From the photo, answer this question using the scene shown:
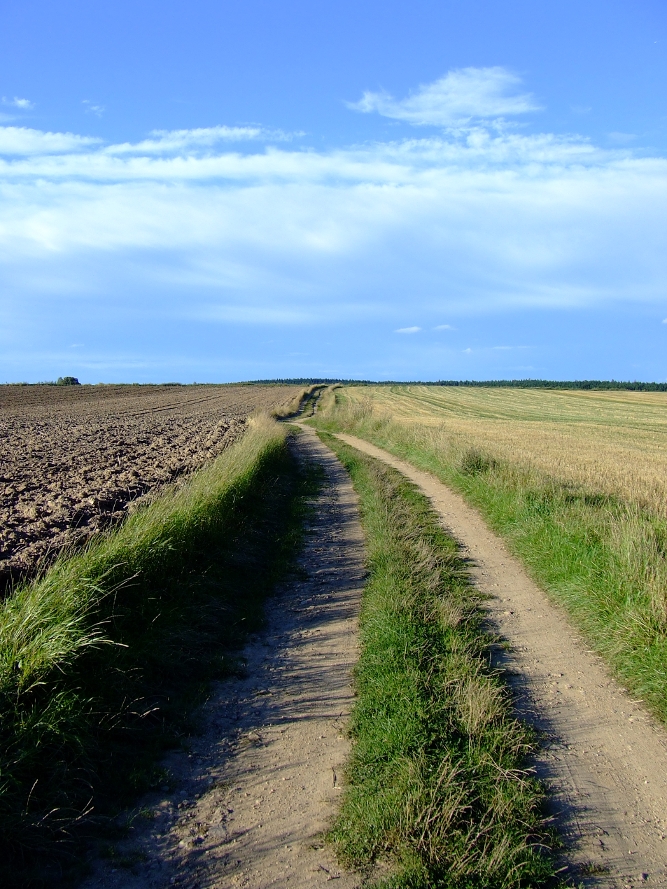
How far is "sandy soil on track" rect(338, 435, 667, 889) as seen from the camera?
3682 mm

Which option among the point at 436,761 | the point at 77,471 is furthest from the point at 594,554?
the point at 77,471

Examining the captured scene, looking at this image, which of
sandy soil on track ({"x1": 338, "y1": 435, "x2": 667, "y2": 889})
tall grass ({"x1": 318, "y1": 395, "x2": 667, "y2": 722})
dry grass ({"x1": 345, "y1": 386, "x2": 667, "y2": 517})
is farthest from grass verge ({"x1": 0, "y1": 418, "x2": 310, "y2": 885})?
dry grass ({"x1": 345, "y1": 386, "x2": 667, "y2": 517})

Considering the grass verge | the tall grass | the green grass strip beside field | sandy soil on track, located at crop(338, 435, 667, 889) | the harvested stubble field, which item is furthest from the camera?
the harvested stubble field

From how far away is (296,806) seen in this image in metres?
4.09

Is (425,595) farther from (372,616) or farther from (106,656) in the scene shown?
(106,656)

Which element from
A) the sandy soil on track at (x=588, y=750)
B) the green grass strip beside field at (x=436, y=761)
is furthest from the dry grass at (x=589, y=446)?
the green grass strip beside field at (x=436, y=761)

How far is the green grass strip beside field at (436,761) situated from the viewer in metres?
3.52

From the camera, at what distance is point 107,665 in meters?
5.34

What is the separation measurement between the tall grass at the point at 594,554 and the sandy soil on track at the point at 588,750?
10.5 inches

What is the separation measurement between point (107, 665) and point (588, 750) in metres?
3.80

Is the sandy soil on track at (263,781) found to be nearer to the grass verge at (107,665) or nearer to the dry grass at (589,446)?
the grass verge at (107,665)

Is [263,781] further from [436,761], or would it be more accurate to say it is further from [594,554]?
[594,554]

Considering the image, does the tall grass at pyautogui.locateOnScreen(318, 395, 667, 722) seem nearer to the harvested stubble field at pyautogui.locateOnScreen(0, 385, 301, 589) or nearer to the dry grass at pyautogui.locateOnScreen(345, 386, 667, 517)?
the dry grass at pyautogui.locateOnScreen(345, 386, 667, 517)

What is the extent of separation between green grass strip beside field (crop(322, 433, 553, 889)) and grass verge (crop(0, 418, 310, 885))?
146 cm
